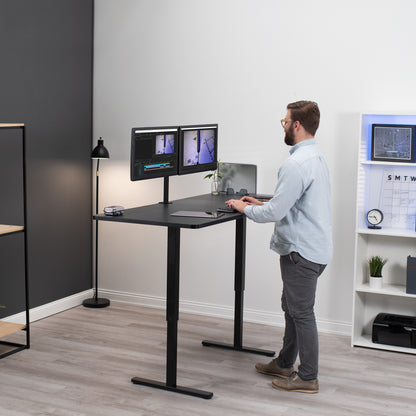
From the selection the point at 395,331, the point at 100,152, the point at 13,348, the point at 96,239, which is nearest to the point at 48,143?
the point at 100,152

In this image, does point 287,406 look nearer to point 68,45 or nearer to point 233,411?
point 233,411

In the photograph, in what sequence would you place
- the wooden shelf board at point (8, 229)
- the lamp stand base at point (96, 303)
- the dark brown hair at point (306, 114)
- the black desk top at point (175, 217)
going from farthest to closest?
the lamp stand base at point (96, 303)
the wooden shelf board at point (8, 229)
the dark brown hair at point (306, 114)
the black desk top at point (175, 217)

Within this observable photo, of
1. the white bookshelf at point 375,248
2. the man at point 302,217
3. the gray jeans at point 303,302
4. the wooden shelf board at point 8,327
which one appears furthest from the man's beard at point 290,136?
the wooden shelf board at point 8,327

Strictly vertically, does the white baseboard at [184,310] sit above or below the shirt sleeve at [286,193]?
below

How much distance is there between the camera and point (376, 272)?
462 cm

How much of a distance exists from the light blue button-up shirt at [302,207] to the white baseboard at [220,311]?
4.79ft

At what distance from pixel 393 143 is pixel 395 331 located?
1302 mm

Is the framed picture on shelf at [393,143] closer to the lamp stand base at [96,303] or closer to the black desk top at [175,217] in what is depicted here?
the black desk top at [175,217]

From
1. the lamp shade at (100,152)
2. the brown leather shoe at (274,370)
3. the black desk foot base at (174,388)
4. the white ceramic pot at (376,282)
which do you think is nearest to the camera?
the black desk foot base at (174,388)

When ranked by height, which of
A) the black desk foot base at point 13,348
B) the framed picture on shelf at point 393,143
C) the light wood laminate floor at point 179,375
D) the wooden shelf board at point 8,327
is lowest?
the light wood laminate floor at point 179,375

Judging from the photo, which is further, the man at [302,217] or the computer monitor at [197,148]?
the computer monitor at [197,148]

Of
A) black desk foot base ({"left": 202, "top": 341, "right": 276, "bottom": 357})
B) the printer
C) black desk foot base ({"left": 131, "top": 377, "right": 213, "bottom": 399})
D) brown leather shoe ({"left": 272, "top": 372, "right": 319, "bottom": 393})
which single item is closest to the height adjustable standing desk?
black desk foot base ({"left": 131, "top": 377, "right": 213, "bottom": 399})

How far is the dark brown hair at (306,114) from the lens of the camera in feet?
11.7

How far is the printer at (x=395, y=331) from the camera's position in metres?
4.48
